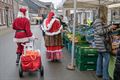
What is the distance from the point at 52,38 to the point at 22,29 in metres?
1.42

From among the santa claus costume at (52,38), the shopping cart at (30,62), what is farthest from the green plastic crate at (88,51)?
the santa claus costume at (52,38)

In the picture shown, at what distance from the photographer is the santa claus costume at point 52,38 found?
881 centimetres

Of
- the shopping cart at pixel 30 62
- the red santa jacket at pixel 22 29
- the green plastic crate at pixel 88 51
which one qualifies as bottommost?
the shopping cart at pixel 30 62

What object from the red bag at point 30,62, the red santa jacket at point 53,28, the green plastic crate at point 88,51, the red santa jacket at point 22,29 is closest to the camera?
the red bag at point 30,62

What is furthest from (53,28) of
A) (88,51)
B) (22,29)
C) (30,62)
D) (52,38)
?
(30,62)

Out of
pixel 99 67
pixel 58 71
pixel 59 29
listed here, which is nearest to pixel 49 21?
pixel 59 29

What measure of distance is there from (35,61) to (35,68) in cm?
19

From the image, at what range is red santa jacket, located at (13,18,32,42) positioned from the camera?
788 cm

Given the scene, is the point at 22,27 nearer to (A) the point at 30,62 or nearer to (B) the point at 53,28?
(B) the point at 53,28

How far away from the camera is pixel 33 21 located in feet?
230

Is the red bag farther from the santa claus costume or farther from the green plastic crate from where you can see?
the santa claus costume

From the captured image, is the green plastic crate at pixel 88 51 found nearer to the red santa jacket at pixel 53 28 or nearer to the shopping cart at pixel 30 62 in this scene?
the shopping cart at pixel 30 62

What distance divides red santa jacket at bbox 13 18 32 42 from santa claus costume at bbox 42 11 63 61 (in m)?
1.03

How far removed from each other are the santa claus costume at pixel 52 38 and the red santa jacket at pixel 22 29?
103cm
